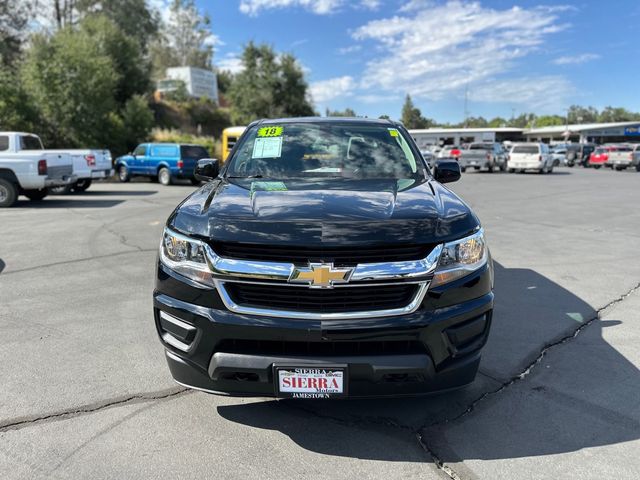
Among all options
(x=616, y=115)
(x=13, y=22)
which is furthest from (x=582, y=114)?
(x=13, y=22)

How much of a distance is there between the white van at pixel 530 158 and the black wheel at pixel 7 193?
2746 centimetres

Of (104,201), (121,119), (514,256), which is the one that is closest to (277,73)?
(121,119)

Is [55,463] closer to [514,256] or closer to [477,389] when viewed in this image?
[477,389]

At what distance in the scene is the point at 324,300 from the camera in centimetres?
262

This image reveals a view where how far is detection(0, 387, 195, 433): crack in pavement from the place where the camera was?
10.1ft

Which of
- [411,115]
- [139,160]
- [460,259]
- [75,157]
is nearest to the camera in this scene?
[460,259]

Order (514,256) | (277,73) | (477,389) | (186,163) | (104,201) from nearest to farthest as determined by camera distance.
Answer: (477,389), (514,256), (104,201), (186,163), (277,73)

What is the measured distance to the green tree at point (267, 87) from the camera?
48531mm

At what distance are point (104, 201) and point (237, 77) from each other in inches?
1515

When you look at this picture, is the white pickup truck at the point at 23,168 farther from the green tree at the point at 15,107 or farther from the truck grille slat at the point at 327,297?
the truck grille slat at the point at 327,297

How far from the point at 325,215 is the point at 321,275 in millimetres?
395

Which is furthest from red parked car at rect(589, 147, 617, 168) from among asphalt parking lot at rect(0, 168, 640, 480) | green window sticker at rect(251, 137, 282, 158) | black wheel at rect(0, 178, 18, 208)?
green window sticker at rect(251, 137, 282, 158)

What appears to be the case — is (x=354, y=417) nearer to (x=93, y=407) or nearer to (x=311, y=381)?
(x=311, y=381)

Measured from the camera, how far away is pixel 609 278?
21.4 feet
